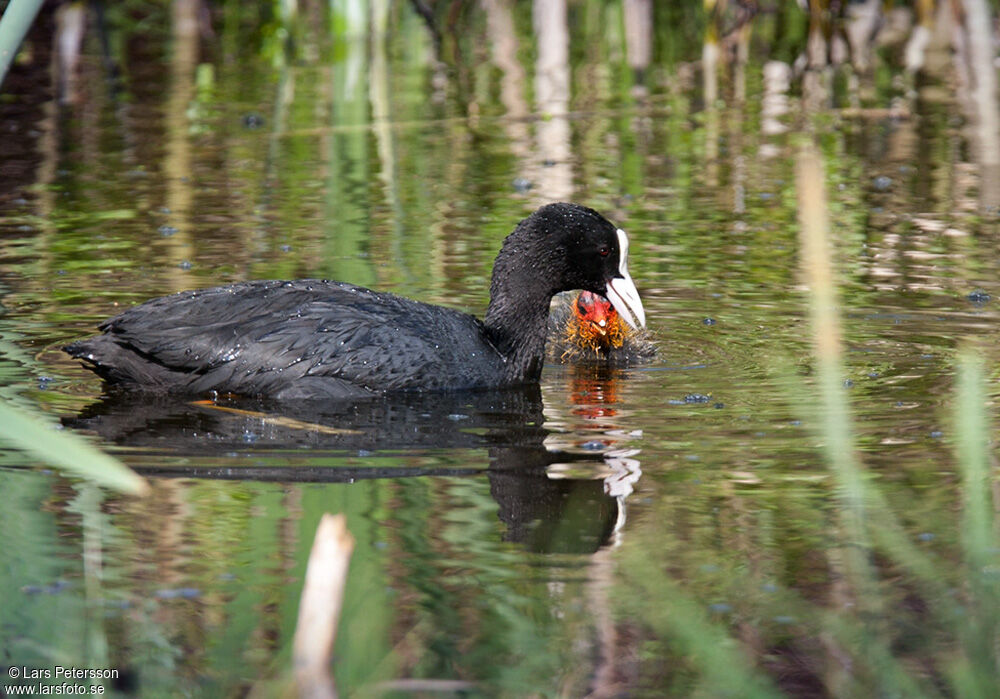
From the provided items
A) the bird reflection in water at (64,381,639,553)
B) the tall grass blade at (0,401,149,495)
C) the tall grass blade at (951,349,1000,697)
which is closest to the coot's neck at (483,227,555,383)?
the bird reflection in water at (64,381,639,553)

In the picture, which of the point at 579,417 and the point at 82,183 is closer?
the point at 579,417

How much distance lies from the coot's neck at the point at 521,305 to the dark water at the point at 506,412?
181mm

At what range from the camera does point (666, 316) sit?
24.8 feet

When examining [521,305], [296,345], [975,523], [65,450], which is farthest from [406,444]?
[65,450]

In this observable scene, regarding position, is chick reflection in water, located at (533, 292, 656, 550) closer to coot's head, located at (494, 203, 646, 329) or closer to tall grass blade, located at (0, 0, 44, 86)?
coot's head, located at (494, 203, 646, 329)

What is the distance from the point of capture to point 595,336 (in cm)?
736

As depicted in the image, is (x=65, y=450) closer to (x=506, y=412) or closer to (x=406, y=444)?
(x=406, y=444)

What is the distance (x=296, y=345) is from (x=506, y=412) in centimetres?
88

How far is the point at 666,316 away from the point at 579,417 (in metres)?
1.48

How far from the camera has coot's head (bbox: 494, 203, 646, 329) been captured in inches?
278

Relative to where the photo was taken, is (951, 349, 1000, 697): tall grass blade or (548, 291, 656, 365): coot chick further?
(548, 291, 656, 365): coot chick

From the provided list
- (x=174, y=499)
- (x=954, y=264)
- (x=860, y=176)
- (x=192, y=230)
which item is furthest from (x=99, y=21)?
(x=174, y=499)

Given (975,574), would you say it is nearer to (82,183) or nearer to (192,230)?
(192,230)

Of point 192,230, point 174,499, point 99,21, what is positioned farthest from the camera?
point 99,21
